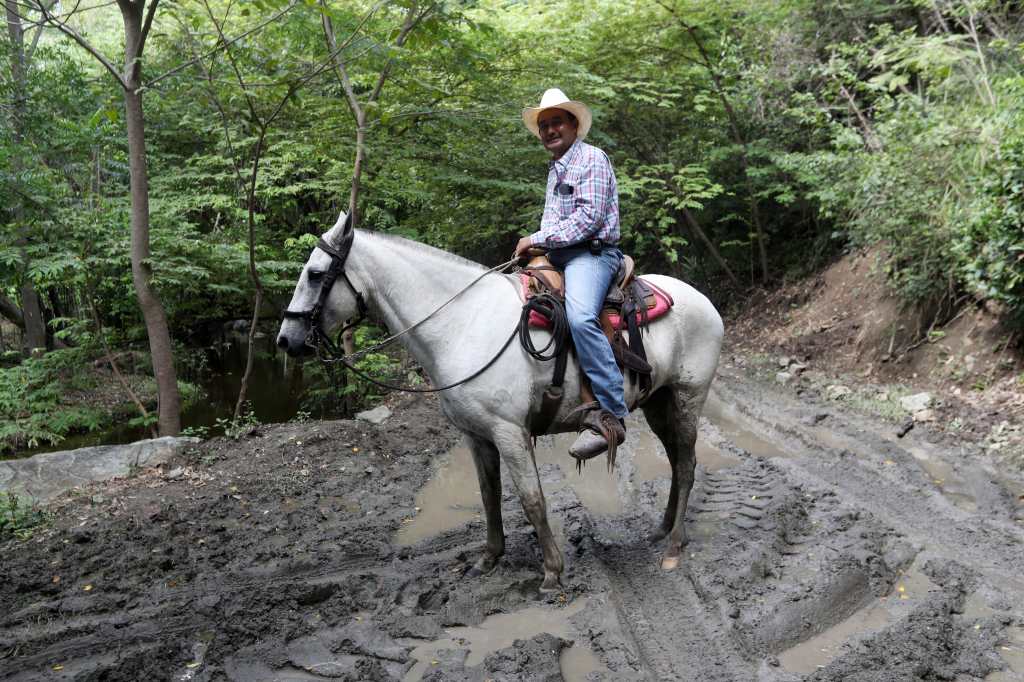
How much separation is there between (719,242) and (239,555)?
12.9m

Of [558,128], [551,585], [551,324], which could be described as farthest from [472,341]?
[551,585]

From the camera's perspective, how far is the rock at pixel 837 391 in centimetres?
772

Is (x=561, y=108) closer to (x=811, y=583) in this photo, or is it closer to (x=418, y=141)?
(x=811, y=583)

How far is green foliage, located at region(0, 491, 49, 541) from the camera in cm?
473

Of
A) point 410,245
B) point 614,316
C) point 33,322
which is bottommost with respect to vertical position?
point 33,322

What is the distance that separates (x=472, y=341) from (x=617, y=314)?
94 centimetres

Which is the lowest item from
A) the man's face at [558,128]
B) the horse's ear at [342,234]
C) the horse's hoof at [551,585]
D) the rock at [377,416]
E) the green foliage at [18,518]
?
the rock at [377,416]

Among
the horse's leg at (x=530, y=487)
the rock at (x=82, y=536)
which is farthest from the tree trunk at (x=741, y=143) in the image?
the rock at (x=82, y=536)

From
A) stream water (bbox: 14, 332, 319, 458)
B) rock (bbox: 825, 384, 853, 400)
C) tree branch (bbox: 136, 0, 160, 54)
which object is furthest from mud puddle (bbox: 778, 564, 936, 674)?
stream water (bbox: 14, 332, 319, 458)

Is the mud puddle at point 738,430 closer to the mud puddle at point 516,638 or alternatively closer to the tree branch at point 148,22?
the mud puddle at point 516,638

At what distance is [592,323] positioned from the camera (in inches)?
149

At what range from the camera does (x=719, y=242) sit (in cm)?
1483

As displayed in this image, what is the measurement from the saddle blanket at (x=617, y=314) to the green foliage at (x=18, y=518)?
4066mm

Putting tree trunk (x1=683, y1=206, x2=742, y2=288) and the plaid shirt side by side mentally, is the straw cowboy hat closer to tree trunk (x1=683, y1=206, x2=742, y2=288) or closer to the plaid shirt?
the plaid shirt
